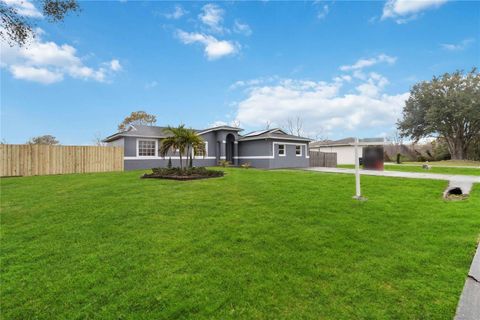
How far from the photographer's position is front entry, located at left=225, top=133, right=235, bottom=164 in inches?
832

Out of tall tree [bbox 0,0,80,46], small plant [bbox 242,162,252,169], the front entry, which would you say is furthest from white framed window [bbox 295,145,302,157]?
tall tree [bbox 0,0,80,46]

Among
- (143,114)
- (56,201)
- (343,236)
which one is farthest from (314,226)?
(143,114)

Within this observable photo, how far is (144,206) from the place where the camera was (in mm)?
6281

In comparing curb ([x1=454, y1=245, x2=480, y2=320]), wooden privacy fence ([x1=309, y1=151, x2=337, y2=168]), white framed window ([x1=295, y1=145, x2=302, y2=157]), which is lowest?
curb ([x1=454, y1=245, x2=480, y2=320])

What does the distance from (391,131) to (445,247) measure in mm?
52555

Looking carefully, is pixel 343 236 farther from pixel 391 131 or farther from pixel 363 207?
pixel 391 131

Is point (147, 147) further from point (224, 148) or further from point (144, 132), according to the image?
point (224, 148)

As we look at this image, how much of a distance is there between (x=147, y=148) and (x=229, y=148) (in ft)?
22.4

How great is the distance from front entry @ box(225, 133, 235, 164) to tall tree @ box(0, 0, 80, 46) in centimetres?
1556

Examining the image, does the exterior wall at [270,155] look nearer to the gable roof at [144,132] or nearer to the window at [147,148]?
the gable roof at [144,132]

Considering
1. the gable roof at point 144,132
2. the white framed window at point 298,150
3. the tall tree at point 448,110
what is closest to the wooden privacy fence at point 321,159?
the white framed window at point 298,150

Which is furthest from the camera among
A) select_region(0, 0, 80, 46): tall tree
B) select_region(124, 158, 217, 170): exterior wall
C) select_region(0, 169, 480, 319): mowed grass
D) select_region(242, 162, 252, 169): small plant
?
select_region(242, 162, 252, 169): small plant

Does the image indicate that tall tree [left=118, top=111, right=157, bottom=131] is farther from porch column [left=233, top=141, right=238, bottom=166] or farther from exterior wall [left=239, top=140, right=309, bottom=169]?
exterior wall [left=239, top=140, right=309, bottom=169]

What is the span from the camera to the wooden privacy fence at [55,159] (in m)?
13.4
